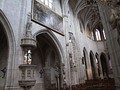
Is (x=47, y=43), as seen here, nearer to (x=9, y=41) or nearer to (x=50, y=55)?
(x=50, y=55)

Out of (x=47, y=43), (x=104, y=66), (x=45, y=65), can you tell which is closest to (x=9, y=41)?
(x=47, y=43)

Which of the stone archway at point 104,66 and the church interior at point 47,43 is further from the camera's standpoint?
the stone archway at point 104,66

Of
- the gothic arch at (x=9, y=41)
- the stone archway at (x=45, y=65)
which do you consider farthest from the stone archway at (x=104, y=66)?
the gothic arch at (x=9, y=41)

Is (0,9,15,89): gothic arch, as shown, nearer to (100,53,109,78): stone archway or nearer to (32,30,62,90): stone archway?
(32,30,62,90): stone archway

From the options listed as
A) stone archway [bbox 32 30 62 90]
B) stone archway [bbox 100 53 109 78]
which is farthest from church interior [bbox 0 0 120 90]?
stone archway [bbox 100 53 109 78]

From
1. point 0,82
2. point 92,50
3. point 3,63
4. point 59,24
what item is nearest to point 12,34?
point 3,63

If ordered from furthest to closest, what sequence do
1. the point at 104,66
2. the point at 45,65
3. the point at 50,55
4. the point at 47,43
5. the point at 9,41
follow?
the point at 104,66
the point at 50,55
the point at 45,65
the point at 47,43
the point at 9,41

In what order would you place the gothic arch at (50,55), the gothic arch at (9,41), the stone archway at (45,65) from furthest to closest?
the stone archway at (45,65) → the gothic arch at (50,55) → the gothic arch at (9,41)

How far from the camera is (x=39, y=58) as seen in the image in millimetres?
13508

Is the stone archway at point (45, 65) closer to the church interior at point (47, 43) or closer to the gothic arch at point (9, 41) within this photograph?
the church interior at point (47, 43)

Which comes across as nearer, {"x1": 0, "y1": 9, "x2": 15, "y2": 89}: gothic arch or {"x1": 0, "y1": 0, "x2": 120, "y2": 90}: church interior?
{"x1": 0, "y1": 0, "x2": 120, "y2": 90}: church interior

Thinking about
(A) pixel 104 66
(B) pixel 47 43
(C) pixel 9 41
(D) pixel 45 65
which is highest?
(B) pixel 47 43

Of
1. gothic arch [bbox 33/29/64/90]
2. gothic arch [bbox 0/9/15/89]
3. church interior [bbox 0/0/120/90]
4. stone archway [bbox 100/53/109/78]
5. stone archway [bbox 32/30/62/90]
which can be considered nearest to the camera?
church interior [bbox 0/0/120/90]

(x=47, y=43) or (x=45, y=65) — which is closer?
(x=47, y=43)
